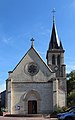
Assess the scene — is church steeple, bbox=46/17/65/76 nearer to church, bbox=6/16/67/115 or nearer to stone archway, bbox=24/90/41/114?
church, bbox=6/16/67/115

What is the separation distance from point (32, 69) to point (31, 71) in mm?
394

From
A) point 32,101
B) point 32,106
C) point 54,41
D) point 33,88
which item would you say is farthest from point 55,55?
point 32,106

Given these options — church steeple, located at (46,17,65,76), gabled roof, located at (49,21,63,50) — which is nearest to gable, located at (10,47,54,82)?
church steeple, located at (46,17,65,76)

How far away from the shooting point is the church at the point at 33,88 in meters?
47.5

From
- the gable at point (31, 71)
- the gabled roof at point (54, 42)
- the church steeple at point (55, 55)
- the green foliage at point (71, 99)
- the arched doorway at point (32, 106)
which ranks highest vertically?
the gabled roof at point (54, 42)

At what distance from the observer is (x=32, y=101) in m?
48.7

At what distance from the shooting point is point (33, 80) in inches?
1913

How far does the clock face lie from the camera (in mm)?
49106

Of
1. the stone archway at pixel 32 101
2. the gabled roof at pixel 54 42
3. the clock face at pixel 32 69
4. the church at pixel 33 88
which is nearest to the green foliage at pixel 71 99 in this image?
the church at pixel 33 88

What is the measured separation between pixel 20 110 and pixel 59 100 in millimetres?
6636

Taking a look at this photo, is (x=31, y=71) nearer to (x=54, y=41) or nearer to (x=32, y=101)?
(x=32, y=101)

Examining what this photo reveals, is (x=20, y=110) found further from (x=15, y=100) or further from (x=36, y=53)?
(x=36, y=53)

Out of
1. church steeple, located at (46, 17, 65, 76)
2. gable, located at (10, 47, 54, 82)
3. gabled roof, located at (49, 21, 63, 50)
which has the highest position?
gabled roof, located at (49, 21, 63, 50)

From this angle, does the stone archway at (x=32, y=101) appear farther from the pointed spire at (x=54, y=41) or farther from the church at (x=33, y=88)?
the pointed spire at (x=54, y=41)
